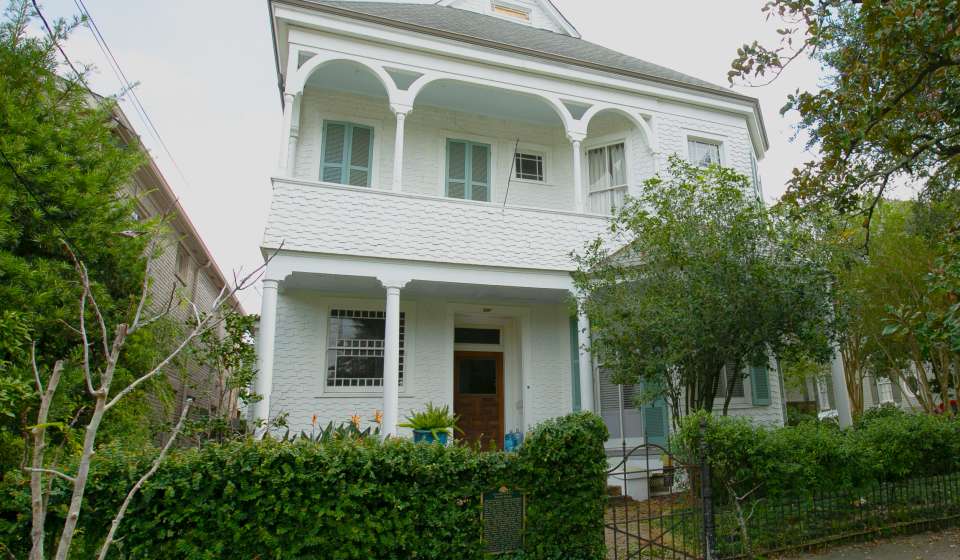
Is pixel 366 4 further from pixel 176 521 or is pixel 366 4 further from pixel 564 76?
pixel 176 521

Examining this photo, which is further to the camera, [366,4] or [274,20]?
[366,4]

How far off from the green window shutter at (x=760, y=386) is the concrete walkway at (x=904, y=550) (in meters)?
4.82

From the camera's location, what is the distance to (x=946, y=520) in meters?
7.33

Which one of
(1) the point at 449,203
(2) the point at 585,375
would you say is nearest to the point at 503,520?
(2) the point at 585,375

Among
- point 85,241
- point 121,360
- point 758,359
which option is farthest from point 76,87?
point 758,359

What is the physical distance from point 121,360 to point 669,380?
687cm

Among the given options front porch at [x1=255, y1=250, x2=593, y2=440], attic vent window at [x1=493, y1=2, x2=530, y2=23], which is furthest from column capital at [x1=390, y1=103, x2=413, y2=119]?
attic vent window at [x1=493, y1=2, x2=530, y2=23]

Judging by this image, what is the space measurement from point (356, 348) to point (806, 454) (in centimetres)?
755

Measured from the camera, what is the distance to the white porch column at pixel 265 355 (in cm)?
848

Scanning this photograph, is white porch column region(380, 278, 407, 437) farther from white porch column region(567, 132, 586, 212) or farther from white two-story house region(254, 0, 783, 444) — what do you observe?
white porch column region(567, 132, 586, 212)

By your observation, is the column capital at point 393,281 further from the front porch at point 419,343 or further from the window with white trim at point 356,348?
the window with white trim at point 356,348

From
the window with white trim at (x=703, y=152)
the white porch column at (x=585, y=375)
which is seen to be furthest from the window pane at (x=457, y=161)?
the window with white trim at (x=703, y=152)

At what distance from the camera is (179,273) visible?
48.1ft

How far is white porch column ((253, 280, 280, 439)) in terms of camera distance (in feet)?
27.8
